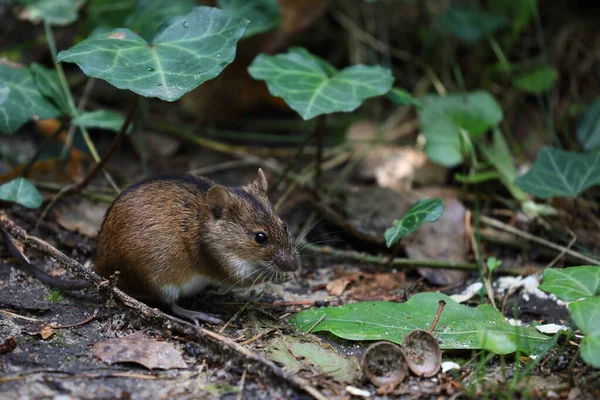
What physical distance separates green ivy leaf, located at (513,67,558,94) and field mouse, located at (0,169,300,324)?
135 inches

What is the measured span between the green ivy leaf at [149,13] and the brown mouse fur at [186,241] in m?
1.85

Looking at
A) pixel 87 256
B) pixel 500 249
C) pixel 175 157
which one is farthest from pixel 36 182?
pixel 500 249

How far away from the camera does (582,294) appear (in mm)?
3330

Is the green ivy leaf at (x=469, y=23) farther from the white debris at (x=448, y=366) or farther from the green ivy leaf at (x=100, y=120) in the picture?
the white debris at (x=448, y=366)

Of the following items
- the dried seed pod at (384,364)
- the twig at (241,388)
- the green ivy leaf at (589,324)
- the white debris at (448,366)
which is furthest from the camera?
the white debris at (448,366)

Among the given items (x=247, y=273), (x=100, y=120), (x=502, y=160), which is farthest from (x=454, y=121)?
(x=100, y=120)

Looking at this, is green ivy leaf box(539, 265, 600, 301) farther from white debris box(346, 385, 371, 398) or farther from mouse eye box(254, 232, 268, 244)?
mouse eye box(254, 232, 268, 244)

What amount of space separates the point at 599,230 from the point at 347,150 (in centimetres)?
242

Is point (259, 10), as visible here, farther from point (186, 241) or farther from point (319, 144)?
point (186, 241)

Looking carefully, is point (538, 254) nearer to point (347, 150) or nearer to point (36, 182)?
point (347, 150)

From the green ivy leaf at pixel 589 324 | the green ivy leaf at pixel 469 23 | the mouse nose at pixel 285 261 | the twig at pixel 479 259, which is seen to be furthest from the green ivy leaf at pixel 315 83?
the green ivy leaf at pixel 469 23

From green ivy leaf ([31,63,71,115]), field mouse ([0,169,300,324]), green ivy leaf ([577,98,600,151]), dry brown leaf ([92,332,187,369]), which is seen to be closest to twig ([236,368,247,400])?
dry brown leaf ([92,332,187,369])

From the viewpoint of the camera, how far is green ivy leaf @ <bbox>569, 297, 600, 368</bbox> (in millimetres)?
2986

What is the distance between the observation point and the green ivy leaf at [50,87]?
473 centimetres
